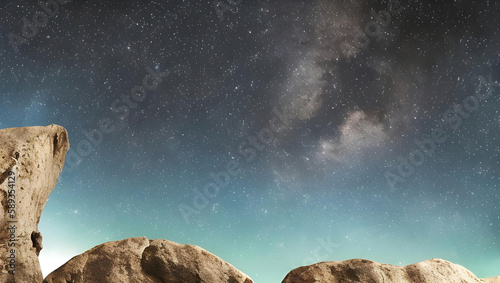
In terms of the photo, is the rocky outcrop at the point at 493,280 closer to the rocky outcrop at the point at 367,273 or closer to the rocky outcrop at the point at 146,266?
the rocky outcrop at the point at 367,273

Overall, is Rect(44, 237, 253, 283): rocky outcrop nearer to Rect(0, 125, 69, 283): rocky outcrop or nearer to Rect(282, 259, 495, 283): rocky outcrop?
Rect(0, 125, 69, 283): rocky outcrop

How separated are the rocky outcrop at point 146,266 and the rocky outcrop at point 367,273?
1.29 m

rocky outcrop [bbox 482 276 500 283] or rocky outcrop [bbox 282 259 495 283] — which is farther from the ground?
rocky outcrop [bbox 482 276 500 283]

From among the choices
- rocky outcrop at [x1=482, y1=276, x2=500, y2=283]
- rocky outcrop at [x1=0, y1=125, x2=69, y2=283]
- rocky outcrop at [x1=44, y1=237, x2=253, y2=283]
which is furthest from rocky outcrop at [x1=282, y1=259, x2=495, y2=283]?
rocky outcrop at [x1=0, y1=125, x2=69, y2=283]

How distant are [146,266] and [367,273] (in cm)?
473

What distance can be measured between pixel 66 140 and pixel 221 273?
5906 millimetres

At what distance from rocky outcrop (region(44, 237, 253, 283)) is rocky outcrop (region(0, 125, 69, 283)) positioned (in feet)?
2.58

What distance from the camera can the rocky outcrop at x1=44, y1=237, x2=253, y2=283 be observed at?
7020 millimetres

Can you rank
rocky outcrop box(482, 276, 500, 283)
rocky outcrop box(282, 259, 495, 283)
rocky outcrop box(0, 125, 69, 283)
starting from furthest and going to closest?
rocky outcrop box(482, 276, 500, 283), rocky outcrop box(282, 259, 495, 283), rocky outcrop box(0, 125, 69, 283)

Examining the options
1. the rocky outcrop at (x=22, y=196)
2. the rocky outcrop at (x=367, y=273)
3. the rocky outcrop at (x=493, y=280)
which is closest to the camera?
the rocky outcrop at (x=22, y=196)

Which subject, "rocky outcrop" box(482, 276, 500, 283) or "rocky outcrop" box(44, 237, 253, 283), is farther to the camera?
"rocky outcrop" box(482, 276, 500, 283)

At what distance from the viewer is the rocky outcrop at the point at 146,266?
7.02m

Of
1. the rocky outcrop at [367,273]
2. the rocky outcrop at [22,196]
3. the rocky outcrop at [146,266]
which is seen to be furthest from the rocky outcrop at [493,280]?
the rocky outcrop at [22,196]

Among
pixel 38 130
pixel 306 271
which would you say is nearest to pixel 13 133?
pixel 38 130
